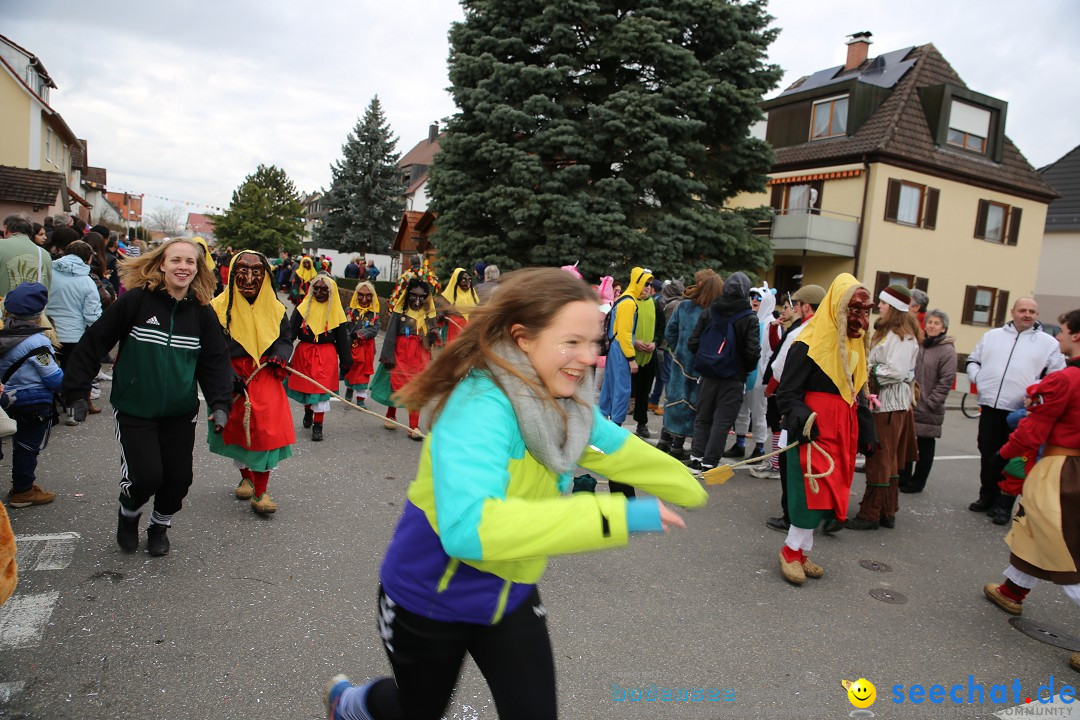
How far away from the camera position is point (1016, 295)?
2664 cm

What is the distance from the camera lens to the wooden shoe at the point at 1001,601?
466 centimetres

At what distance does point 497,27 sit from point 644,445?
15237 mm

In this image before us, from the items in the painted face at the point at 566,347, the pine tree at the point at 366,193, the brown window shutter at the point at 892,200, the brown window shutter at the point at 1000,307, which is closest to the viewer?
the painted face at the point at 566,347

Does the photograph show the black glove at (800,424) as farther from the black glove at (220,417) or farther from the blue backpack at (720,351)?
the black glove at (220,417)

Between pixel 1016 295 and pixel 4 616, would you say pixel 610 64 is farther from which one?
pixel 1016 295

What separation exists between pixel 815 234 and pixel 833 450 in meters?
19.6

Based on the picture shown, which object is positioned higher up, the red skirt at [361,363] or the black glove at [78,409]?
the black glove at [78,409]

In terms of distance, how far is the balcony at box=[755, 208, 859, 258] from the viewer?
887 inches

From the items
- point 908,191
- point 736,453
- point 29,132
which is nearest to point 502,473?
point 736,453

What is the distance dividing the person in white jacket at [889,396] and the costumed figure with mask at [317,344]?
5.29 meters

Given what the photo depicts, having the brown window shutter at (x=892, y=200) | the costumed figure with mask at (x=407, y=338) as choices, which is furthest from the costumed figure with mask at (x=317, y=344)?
the brown window shutter at (x=892, y=200)

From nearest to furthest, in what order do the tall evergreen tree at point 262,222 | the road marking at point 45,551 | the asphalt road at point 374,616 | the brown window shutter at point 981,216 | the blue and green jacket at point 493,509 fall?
1. the blue and green jacket at point 493,509
2. the asphalt road at point 374,616
3. the road marking at point 45,551
4. the brown window shutter at point 981,216
5. the tall evergreen tree at point 262,222

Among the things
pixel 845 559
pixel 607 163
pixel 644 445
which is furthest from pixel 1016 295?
pixel 644 445

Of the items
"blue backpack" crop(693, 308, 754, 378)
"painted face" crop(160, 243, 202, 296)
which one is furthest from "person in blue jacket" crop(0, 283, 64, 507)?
"blue backpack" crop(693, 308, 754, 378)
